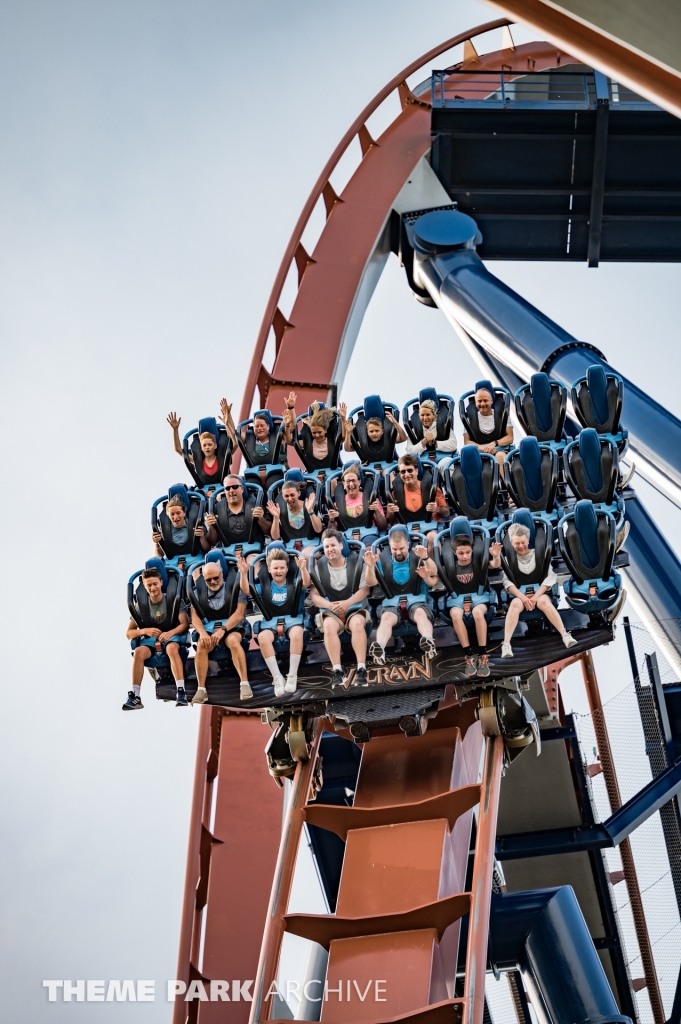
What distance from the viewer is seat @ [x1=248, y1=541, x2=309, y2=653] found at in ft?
27.4

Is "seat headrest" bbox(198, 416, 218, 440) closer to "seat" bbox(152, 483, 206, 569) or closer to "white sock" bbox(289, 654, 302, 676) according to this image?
"seat" bbox(152, 483, 206, 569)

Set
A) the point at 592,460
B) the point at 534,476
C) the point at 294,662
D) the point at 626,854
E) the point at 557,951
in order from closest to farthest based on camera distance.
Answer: the point at 294,662 < the point at 592,460 < the point at 534,476 < the point at 557,951 < the point at 626,854

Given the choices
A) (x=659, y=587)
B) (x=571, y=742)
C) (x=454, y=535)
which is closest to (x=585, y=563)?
(x=454, y=535)

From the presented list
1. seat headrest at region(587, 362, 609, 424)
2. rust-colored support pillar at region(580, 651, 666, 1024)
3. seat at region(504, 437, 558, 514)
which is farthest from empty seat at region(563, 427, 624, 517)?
rust-colored support pillar at region(580, 651, 666, 1024)

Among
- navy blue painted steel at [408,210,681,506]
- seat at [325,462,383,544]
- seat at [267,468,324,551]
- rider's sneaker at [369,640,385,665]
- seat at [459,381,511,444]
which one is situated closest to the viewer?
rider's sneaker at [369,640,385,665]

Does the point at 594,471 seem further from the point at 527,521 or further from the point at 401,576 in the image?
the point at 401,576

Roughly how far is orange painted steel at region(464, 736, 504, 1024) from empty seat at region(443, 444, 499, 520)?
1562 mm

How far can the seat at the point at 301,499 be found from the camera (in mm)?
9125

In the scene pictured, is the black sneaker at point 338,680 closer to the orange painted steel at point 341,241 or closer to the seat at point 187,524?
the seat at point 187,524

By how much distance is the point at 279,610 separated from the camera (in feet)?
27.5

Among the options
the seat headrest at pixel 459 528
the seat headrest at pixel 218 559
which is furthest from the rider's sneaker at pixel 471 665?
the seat headrest at pixel 218 559

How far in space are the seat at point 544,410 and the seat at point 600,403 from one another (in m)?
0.17

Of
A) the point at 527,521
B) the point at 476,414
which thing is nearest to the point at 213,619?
the point at 527,521

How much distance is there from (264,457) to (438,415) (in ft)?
4.50
